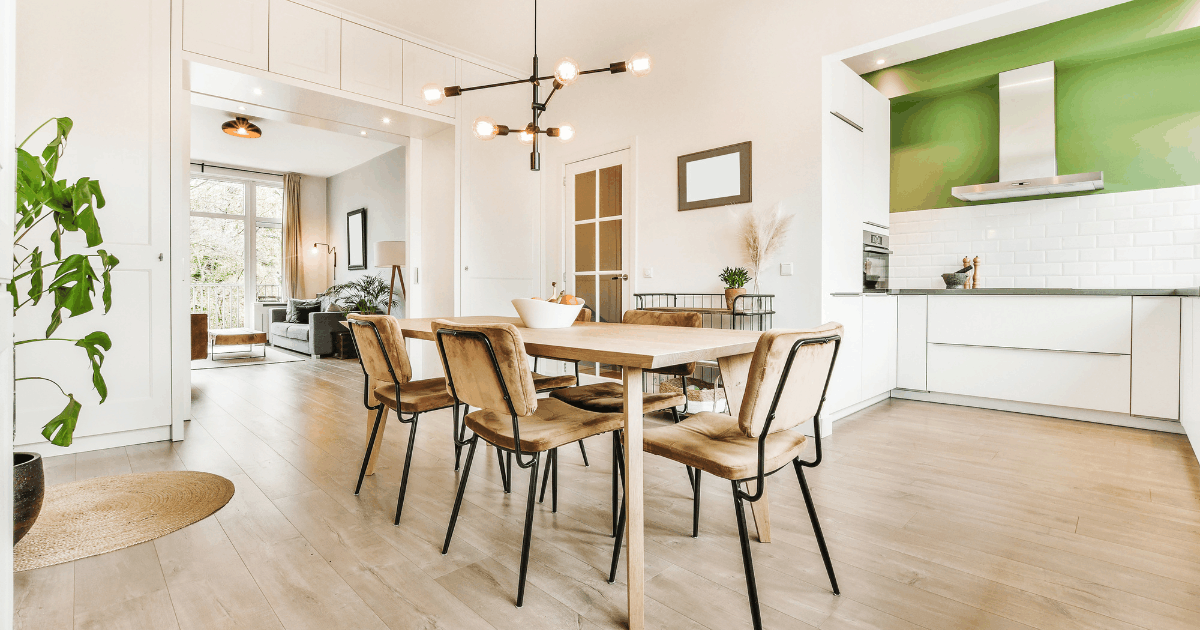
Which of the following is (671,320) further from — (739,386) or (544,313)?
(739,386)

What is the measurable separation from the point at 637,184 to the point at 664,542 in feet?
9.87

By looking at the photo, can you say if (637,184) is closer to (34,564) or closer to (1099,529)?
(1099,529)

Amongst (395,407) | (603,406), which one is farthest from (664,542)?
(395,407)

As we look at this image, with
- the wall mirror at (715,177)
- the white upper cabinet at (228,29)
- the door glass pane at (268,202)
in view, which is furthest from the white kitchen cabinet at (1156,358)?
the door glass pane at (268,202)

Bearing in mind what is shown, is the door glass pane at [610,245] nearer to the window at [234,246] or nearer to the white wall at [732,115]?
the white wall at [732,115]

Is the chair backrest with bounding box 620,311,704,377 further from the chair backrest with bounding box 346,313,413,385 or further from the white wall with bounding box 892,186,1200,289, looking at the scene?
the white wall with bounding box 892,186,1200,289

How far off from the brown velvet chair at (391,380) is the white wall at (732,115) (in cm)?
215

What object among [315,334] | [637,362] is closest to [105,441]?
[637,362]

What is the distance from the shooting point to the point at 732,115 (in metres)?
3.66

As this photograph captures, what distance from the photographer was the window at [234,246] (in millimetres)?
8539

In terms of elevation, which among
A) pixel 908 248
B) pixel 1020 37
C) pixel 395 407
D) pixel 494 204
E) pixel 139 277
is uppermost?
pixel 1020 37

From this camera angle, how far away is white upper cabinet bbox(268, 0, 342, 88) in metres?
3.61

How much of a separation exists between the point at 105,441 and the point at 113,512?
1247mm

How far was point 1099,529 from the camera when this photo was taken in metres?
1.90
